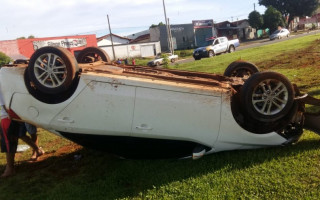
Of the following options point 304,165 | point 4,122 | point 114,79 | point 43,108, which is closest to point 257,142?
point 304,165

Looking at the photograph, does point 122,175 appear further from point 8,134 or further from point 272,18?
point 272,18

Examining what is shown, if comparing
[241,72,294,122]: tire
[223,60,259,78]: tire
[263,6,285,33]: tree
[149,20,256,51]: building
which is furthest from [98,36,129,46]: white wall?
[241,72,294,122]: tire

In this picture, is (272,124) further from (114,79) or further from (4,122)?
(4,122)

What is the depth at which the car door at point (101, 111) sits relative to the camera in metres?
3.33

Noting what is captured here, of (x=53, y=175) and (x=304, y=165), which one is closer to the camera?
(x=304, y=165)

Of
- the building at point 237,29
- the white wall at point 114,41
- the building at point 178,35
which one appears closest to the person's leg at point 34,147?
the building at point 178,35

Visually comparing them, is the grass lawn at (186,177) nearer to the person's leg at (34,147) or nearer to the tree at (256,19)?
the person's leg at (34,147)

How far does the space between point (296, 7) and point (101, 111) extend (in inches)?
2465

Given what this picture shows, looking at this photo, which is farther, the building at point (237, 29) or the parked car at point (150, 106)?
the building at point (237, 29)

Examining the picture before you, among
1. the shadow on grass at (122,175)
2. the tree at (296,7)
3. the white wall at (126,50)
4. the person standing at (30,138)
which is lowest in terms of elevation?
the shadow on grass at (122,175)

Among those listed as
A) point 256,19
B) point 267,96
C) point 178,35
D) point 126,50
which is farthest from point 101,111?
point 256,19

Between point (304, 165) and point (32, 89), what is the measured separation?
325 centimetres

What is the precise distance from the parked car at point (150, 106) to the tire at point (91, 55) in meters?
1.10

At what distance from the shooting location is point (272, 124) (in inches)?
135
